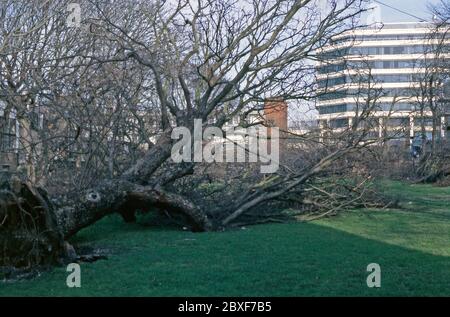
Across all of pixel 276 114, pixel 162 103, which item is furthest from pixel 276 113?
pixel 162 103

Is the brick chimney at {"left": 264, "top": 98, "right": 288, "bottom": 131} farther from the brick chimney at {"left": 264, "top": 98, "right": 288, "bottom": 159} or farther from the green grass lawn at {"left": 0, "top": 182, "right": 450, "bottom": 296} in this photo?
the green grass lawn at {"left": 0, "top": 182, "right": 450, "bottom": 296}

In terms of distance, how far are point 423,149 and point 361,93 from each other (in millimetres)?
21852

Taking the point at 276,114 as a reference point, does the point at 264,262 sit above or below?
below

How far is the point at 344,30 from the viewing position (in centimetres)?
1436

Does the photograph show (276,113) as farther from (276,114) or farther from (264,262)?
(264,262)

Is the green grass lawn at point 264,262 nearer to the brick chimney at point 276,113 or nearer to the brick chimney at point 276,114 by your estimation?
the brick chimney at point 276,114

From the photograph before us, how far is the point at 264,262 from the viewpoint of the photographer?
8969 millimetres

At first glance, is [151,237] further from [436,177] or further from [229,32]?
[436,177]

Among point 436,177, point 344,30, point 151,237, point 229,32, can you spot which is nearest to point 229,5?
point 229,32

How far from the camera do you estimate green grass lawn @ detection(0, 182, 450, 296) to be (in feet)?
23.7

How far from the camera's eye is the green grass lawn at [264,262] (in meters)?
7.21

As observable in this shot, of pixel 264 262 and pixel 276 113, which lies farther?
pixel 276 113

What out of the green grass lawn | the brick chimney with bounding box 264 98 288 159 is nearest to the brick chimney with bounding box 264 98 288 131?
the brick chimney with bounding box 264 98 288 159
